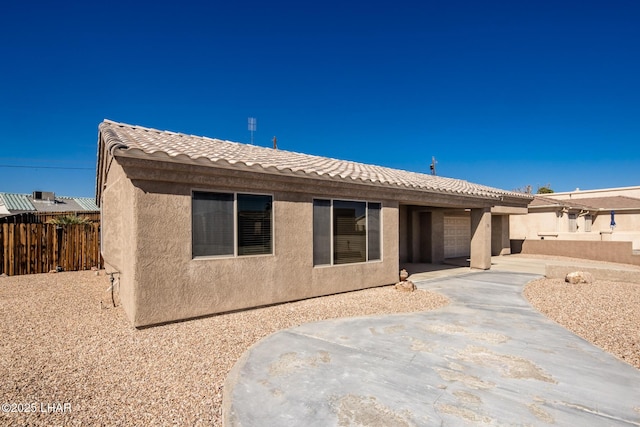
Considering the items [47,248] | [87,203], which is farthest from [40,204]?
[47,248]

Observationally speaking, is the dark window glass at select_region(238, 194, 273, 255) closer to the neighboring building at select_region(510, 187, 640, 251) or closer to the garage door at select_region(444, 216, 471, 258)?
the garage door at select_region(444, 216, 471, 258)

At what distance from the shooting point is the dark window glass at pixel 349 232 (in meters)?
9.64

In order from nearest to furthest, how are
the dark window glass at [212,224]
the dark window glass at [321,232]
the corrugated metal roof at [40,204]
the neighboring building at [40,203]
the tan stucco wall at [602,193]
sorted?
the dark window glass at [212,224] < the dark window glass at [321,232] < the neighboring building at [40,203] < the corrugated metal roof at [40,204] < the tan stucco wall at [602,193]

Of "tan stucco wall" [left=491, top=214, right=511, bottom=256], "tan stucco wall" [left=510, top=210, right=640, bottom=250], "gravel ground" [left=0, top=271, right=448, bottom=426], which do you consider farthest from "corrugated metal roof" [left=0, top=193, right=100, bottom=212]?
"tan stucco wall" [left=510, top=210, right=640, bottom=250]

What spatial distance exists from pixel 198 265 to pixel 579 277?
12.3 metres

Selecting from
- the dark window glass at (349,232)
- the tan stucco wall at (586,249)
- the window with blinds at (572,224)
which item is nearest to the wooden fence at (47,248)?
the dark window glass at (349,232)

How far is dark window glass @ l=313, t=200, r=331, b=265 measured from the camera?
9164 mm

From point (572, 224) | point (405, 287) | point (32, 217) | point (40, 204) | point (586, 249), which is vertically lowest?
point (405, 287)

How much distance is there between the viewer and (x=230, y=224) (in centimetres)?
755

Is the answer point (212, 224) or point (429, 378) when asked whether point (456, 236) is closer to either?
point (212, 224)

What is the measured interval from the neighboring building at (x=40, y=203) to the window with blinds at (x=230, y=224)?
74.8 feet

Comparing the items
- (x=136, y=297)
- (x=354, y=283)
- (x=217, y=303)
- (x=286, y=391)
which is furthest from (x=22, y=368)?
(x=354, y=283)

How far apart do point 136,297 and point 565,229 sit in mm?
27235

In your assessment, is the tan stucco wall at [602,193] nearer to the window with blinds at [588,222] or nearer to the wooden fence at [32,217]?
the window with blinds at [588,222]
